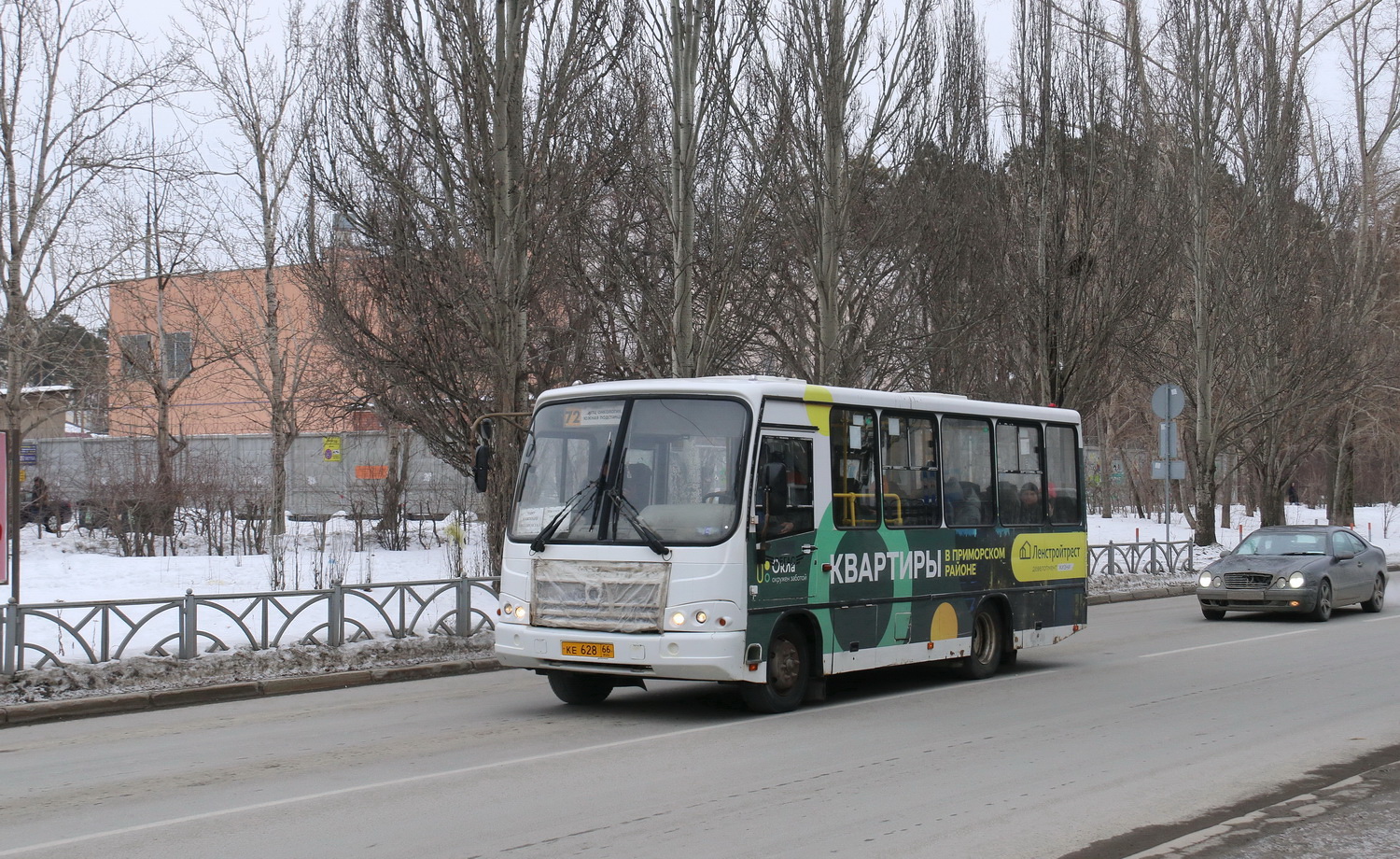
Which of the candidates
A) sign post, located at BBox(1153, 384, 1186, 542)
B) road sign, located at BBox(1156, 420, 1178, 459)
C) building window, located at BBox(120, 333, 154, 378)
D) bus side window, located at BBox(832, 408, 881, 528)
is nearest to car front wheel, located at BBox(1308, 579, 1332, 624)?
sign post, located at BBox(1153, 384, 1186, 542)

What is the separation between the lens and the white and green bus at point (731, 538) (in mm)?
10844

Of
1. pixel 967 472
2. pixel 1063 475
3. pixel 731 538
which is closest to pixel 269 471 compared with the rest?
pixel 1063 475

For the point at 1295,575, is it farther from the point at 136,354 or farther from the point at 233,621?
the point at 136,354

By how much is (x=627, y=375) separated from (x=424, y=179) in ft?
21.8

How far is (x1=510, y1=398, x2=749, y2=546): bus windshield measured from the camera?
36.2ft

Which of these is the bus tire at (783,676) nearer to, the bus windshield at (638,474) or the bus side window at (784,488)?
the bus side window at (784,488)

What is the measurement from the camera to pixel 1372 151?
47406mm

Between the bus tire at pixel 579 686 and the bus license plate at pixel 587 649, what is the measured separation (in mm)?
883

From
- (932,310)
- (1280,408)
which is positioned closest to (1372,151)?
(1280,408)

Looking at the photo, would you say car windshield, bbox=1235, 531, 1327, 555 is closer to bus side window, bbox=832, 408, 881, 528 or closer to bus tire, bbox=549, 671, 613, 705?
bus side window, bbox=832, 408, 881, 528

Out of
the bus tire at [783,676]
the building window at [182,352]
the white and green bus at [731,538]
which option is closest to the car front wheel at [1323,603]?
the white and green bus at [731,538]

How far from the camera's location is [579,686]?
12062 mm

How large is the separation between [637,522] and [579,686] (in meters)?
1.94

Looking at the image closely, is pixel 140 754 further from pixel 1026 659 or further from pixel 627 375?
pixel 627 375
